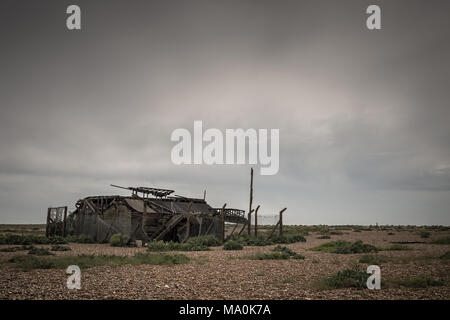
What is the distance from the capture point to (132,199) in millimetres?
31578

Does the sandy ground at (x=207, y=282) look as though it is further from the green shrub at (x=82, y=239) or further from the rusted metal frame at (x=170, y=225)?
the green shrub at (x=82, y=239)

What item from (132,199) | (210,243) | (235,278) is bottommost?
(210,243)

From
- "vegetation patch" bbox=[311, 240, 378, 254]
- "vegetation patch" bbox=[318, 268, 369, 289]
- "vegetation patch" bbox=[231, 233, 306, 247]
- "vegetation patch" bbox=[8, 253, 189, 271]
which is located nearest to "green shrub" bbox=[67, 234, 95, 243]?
"vegetation patch" bbox=[231, 233, 306, 247]

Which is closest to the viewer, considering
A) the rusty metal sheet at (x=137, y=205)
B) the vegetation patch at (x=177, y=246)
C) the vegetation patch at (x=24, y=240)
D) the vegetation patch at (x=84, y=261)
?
the vegetation patch at (x=84, y=261)

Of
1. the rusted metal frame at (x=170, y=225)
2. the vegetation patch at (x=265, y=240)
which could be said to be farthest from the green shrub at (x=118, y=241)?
the vegetation patch at (x=265, y=240)

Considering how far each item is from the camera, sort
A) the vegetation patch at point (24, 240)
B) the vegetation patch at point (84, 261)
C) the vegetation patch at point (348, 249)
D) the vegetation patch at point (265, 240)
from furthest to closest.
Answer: the vegetation patch at point (265, 240), the vegetation patch at point (24, 240), the vegetation patch at point (348, 249), the vegetation patch at point (84, 261)

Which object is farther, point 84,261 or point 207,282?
point 84,261

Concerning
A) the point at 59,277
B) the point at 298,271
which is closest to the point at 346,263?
the point at 298,271

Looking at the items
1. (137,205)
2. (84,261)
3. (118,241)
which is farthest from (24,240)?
(84,261)

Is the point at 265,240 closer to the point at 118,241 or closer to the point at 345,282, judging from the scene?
the point at 118,241

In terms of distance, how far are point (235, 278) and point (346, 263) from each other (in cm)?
743
